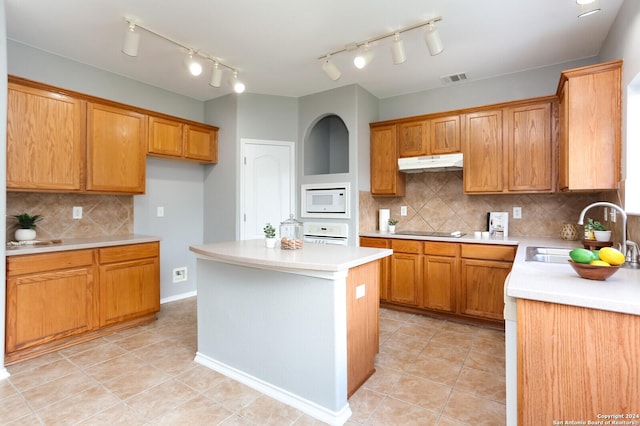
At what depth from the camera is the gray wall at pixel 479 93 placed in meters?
3.23

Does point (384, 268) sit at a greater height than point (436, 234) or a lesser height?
lesser

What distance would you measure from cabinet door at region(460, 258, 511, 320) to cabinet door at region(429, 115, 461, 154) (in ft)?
4.02

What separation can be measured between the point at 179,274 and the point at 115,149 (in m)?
1.70

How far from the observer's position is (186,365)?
2.39m

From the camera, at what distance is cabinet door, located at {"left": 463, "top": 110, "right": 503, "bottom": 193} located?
327cm

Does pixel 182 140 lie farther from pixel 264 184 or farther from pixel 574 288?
pixel 574 288

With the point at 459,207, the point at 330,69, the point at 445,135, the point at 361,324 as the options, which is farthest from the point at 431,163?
the point at 361,324

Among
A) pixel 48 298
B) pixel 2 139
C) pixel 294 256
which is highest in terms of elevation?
pixel 2 139

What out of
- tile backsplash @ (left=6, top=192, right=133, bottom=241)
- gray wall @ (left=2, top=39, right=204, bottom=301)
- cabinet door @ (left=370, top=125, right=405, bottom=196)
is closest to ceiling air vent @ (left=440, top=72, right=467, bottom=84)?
cabinet door @ (left=370, top=125, right=405, bottom=196)

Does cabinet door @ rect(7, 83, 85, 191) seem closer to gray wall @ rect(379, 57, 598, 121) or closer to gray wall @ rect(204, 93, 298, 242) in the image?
gray wall @ rect(204, 93, 298, 242)

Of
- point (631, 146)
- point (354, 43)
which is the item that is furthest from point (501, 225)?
point (354, 43)

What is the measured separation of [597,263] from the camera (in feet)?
4.50

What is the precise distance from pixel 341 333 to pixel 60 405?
1.74 meters

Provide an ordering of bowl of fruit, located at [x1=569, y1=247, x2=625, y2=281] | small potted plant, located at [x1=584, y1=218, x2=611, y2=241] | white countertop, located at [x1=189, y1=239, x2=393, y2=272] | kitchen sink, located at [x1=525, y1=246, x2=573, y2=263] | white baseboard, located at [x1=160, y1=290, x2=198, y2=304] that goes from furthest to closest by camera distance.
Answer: white baseboard, located at [x1=160, y1=290, x2=198, y2=304]
small potted plant, located at [x1=584, y1=218, x2=611, y2=241]
kitchen sink, located at [x1=525, y1=246, x2=573, y2=263]
white countertop, located at [x1=189, y1=239, x2=393, y2=272]
bowl of fruit, located at [x1=569, y1=247, x2=625, y2=281]
